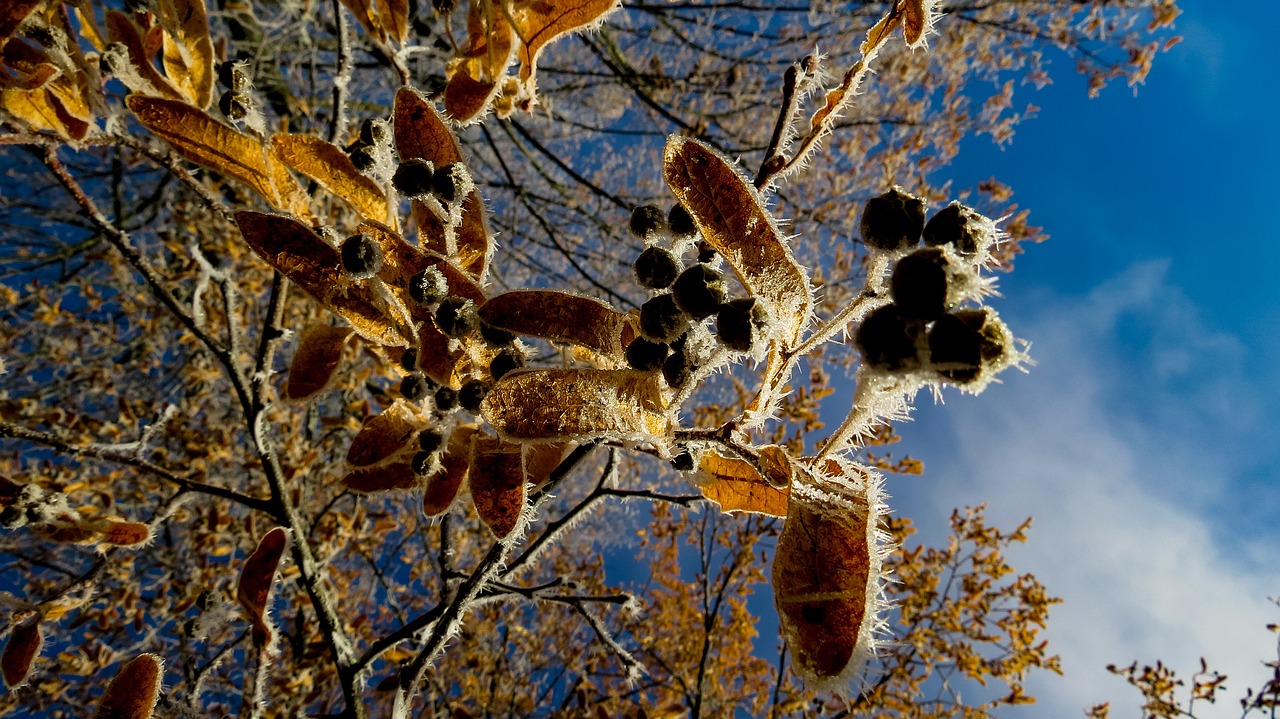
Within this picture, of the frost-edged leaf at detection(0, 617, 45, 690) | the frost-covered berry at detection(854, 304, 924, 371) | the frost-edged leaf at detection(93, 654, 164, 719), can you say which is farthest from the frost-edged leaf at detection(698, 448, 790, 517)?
the frost-edged leaf at detection(0, 617, 45, 690)

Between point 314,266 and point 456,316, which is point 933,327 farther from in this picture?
point 314,266

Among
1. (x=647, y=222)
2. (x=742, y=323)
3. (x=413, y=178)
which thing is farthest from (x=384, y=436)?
(x=742, y=323)

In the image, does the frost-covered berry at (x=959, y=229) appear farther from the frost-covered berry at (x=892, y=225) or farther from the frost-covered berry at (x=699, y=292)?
the frost-covered berry at (x=699, y=292)

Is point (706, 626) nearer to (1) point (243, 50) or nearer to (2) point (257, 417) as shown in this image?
(2) point (257, 417)

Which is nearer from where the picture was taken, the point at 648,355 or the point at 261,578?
the point at 648,355

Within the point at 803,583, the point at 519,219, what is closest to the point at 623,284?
the point at 519,219
